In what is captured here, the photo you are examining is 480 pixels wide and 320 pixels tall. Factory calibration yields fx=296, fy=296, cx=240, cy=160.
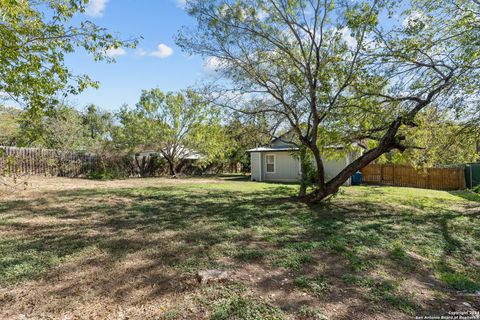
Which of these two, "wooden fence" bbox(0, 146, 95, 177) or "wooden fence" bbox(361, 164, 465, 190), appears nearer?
"wooden fence" bbox(0, 146, 95, 177)

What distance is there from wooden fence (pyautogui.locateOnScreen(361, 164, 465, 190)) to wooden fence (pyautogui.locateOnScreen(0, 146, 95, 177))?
17.8 m

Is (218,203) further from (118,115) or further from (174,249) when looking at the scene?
(118,115)

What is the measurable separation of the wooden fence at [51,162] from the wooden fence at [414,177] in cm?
1782

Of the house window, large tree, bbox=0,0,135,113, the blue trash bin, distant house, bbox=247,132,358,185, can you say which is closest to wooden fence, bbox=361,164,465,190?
the blue trash bin

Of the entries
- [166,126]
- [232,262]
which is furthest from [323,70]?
[166,126]

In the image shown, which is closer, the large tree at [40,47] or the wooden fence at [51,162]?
the large tree at [40,47]

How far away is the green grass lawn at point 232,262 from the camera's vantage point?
3025mm

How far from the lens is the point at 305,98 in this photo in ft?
29.5

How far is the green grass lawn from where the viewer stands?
303cm

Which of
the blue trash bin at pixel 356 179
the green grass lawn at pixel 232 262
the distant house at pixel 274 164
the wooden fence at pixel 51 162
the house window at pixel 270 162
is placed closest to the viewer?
the green grass lawn at pixel 232 262

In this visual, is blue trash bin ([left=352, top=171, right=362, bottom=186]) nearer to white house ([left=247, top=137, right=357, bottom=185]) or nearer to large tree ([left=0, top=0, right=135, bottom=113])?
white house ([left=247, top=137, right=357, bottom=185])

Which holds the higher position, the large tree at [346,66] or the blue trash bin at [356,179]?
the large tree at [346,66]

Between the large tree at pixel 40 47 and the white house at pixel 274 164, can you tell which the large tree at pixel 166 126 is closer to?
the white house at pixel 274 164

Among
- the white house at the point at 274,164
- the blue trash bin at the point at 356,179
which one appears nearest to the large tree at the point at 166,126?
the white house at the point at 274,164
